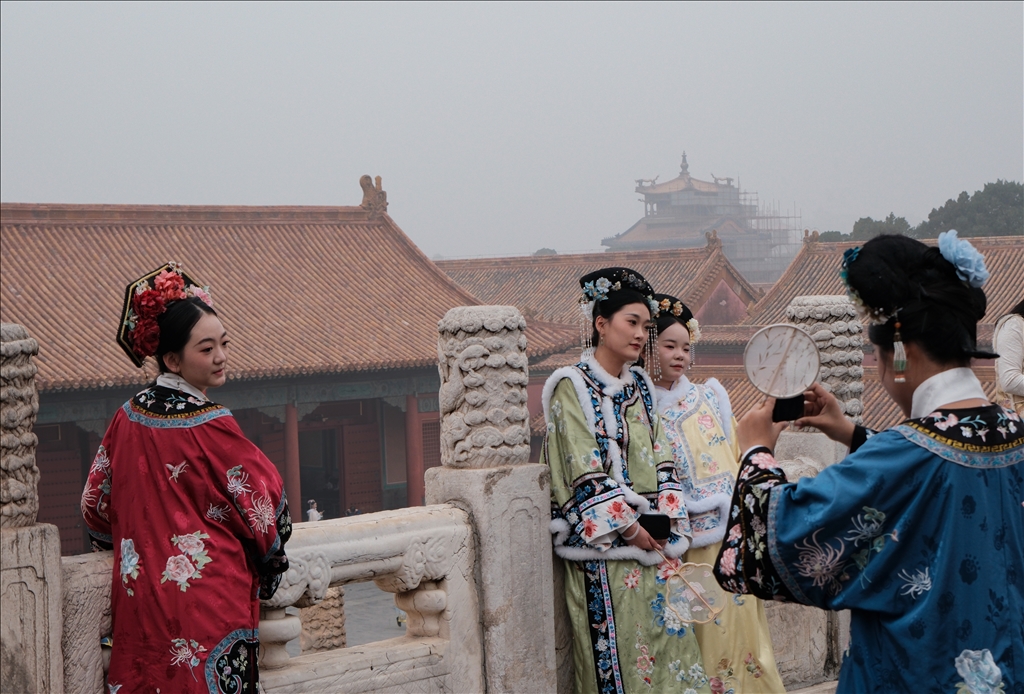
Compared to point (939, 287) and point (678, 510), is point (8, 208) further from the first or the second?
point (939, 287)

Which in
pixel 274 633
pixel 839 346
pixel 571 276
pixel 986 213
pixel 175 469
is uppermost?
pixel 986 213

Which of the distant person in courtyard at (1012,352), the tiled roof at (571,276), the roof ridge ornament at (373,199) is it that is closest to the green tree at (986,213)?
the tiled roof at (571,276)

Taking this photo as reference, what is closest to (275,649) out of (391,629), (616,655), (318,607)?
(616,655)

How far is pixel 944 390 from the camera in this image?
220 centimetres

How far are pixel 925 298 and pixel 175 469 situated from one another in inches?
66.8

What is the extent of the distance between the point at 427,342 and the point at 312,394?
2199 mm

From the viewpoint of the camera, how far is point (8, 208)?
702 inches

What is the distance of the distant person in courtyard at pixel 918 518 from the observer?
212 centimetres

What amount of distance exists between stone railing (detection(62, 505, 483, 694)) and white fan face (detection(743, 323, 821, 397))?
4.30 ft

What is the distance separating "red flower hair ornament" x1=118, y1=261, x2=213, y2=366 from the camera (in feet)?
9.26

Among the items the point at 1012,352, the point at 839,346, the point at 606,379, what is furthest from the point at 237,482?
the point at 1012,352

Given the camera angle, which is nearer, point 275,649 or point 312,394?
point 275,649

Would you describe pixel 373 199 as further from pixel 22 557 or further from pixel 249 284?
pixel 22 557

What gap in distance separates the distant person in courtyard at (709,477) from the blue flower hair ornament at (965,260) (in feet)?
5.53
